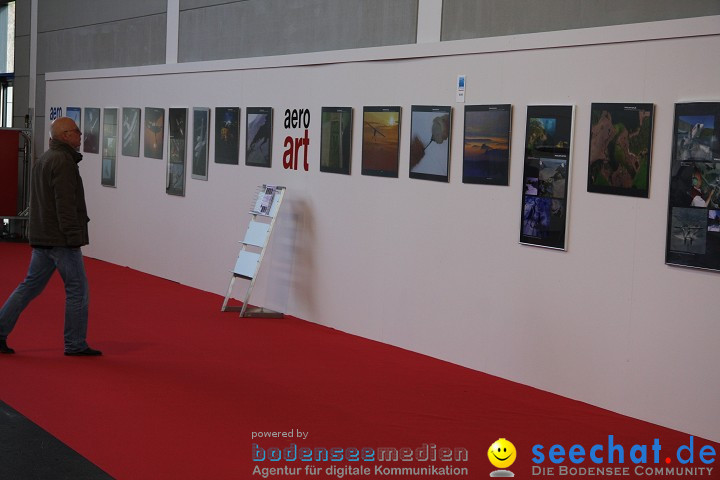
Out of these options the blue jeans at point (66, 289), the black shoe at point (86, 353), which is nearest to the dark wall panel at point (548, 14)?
the blue jeans at point (66, 289)

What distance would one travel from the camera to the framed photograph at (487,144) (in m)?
7.73

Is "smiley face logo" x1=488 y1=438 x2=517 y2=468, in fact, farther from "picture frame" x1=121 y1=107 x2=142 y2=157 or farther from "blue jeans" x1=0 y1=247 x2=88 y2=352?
"picture frame" x1=121 y1=107 x2=142 y2=157

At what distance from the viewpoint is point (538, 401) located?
7105 millimetres

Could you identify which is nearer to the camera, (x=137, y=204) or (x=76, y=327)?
(x=76, y=327)

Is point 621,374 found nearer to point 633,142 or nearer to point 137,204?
point 633,142

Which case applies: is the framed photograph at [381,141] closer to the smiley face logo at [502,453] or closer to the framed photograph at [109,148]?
the smiley face logo at [502,453]

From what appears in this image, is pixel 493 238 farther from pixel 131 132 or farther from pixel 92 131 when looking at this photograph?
pixel 92 131

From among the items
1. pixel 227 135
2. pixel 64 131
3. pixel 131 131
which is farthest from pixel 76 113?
pixel 64 131

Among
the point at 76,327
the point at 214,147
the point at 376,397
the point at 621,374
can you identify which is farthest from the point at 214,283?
the point at 621,374

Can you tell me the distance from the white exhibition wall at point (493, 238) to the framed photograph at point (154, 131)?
1.04 metres

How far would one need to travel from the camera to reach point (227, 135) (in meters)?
11.6

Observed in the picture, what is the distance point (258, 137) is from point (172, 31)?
116 inches

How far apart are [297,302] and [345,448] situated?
466 centimetres

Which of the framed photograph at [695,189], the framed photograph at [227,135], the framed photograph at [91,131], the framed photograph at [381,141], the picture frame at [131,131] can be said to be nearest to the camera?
the framed photograph at [695,189]
